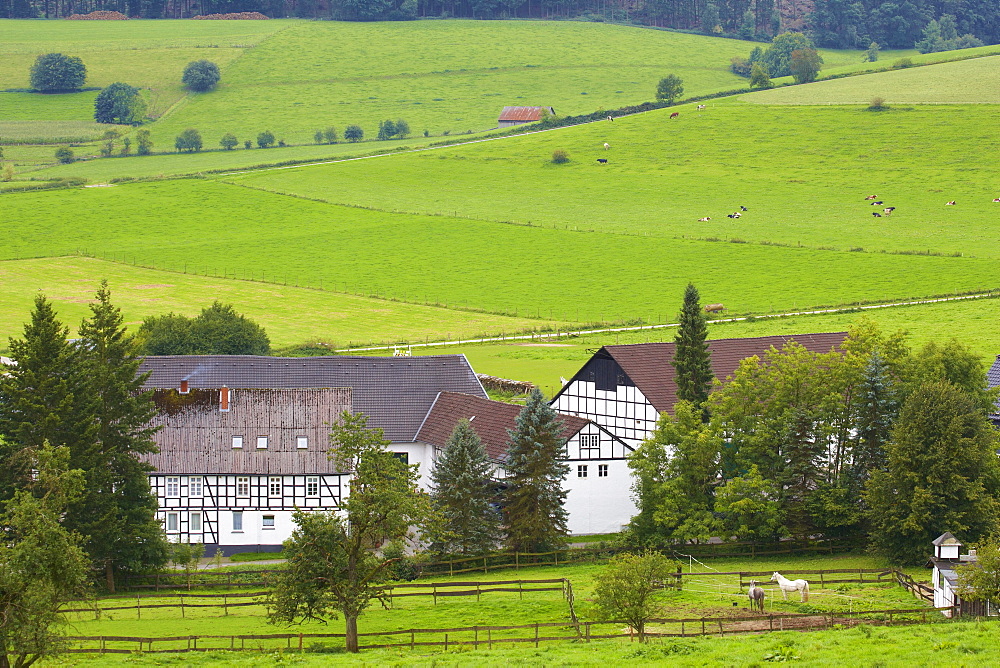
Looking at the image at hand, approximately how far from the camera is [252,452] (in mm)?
55469

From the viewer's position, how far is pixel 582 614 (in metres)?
38.5

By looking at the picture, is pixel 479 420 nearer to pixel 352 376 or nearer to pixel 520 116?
pixel 352 376

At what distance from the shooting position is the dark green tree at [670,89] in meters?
190

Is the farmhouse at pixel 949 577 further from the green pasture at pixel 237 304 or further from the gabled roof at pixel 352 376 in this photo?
the green pasture at pixel 237 304

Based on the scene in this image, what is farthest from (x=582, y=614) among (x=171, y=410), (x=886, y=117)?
(x=886, y=117)

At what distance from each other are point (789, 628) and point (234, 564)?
24712mm

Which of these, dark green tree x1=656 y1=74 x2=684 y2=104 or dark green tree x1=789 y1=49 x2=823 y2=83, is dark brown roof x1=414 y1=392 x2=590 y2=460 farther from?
dark green tree x1=789 y1=49 x2=823 y2=83

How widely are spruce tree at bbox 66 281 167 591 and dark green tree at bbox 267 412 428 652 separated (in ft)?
38.4

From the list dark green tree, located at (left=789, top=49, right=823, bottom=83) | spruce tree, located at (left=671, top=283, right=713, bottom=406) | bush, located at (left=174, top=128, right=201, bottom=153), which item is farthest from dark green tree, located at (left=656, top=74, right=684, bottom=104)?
spruce tree, located at (left=671, top=283, right=713, bottom=406)

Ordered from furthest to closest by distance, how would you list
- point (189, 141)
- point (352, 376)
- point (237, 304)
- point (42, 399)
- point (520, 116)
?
point (520, 116), point (189, 141), point (237, 304), point (352, 376), point (42, 399)

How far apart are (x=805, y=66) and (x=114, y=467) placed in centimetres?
16273

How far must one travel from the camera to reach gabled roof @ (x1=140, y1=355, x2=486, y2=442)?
60.7 metres

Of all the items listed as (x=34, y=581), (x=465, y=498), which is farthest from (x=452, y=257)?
(x=34, y=581)

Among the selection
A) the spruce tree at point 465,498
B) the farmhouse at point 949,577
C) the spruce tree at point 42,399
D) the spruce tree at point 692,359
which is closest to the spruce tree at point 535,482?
the spruce tree at point 465,498
